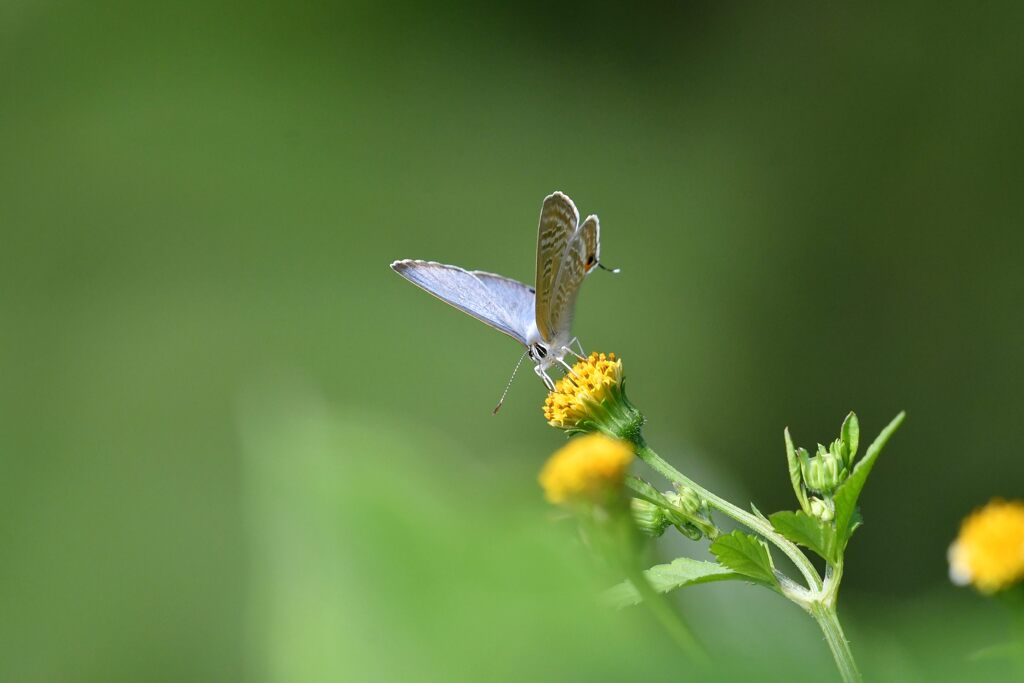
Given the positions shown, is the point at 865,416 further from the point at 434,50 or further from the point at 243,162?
the point at 243,162

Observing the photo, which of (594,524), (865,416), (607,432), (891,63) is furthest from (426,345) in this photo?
(594,524)

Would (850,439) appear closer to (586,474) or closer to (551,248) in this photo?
(586,474)

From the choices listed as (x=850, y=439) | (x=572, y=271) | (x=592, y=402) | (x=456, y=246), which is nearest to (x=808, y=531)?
(x=850, y=439)

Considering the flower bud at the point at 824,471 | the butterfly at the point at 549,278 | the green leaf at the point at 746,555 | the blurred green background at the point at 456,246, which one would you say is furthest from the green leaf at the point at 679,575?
the blurred green background at the point at 456,246

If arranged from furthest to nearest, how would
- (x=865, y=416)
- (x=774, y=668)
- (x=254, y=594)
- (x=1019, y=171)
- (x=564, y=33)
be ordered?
(x=564, y=33), (x=1019, y=171), (x=865, y=416), (x=254, y=594), (x=774, y=668)

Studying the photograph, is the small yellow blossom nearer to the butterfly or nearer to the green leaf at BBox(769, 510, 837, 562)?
the butterfly

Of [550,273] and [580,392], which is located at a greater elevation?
[550,273]
